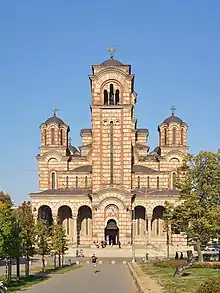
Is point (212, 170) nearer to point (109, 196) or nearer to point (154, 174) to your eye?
point (109, 196)

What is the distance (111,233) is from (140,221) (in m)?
4.70

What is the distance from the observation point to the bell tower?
75.2m

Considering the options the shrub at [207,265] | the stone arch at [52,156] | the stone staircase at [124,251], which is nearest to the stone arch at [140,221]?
the stone staircase at [124,251]

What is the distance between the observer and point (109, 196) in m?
73.8

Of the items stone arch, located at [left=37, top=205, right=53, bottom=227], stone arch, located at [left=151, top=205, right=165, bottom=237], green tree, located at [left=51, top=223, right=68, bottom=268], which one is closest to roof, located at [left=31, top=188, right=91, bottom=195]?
stone arch, located at [left=37, top=205, right=53, bottom=227]

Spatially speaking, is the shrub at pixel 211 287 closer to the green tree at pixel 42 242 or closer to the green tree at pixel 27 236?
the green tree at pixel 27 236

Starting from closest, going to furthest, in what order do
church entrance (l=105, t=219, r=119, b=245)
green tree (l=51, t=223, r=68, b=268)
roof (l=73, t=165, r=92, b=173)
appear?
green tree (l=51, t=223, r=68, b=268), church entrance (l=105, t=219, r=119, b=245), roof (l=73, t=165, r=92, b=173)

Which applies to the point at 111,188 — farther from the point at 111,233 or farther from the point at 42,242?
the point at 42,242

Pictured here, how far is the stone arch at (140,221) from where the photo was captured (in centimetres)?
7788

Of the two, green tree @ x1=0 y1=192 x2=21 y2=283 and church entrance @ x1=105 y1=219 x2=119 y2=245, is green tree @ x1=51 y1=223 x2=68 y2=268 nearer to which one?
green tree @ x1=0 y1=192 x2=21 y2=283

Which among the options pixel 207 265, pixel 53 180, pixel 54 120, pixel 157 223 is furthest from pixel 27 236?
pixel 54 120

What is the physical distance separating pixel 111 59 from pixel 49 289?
2176 inches

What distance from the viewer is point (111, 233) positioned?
76.2 meters

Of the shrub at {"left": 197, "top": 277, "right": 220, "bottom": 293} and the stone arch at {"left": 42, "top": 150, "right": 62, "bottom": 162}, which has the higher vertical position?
the stone arch at {"left": 42, "top": 150, "right": 62, "bottom": 162}
